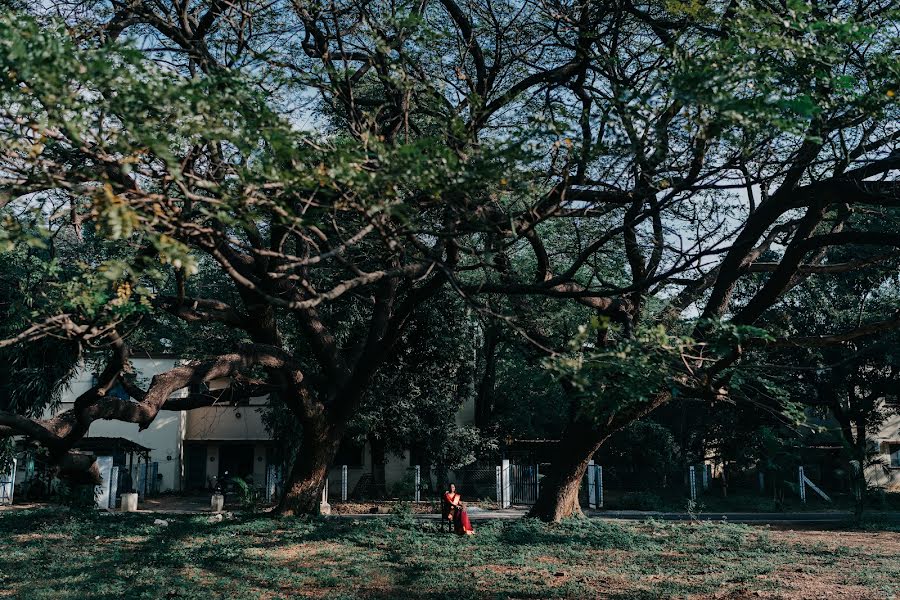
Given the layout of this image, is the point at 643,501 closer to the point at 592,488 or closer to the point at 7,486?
the point at 592,488

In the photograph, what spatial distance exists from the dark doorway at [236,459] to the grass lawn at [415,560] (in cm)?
1894

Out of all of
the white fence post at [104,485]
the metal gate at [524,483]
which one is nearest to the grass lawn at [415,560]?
the white fence post at [104,485]

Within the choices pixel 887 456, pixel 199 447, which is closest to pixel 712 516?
pixel 887 456

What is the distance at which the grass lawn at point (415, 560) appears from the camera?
9.62m

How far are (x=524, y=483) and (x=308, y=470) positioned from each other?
13.6 m

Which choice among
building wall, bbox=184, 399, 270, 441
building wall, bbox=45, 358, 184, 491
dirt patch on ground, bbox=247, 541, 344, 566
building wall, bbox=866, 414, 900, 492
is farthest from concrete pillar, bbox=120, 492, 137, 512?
building wall, bbox=866, 414, 900, 492

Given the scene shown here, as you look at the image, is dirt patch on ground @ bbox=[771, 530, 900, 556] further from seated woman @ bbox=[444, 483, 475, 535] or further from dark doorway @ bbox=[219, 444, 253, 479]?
dark doorway @ bbox=[219, 444, 253, 479]

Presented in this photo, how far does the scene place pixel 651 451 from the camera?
1208 inches

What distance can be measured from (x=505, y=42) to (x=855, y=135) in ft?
17.5

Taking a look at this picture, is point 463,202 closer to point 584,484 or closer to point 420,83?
point 420,83

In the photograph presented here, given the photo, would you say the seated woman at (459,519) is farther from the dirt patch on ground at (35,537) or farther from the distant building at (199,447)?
the distant building at (199,447)

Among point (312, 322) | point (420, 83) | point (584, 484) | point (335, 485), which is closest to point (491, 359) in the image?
point (584, 484)

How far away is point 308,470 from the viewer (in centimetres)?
1574

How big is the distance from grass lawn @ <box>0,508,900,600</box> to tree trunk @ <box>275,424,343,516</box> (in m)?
0.64
